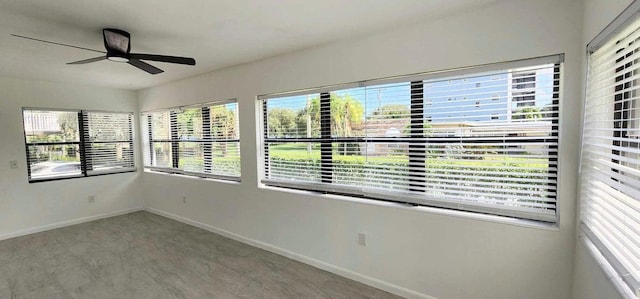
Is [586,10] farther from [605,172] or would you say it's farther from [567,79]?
[605,172]

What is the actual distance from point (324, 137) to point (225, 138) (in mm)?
1755

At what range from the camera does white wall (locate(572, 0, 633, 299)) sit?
1.35 meters

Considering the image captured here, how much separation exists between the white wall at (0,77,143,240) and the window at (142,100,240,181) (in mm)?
667

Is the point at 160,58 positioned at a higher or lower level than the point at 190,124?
higher

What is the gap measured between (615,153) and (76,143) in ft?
21.9

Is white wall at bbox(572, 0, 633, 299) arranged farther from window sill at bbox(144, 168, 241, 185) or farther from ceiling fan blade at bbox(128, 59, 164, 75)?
window sill at bbox(144, 168, 241, 185)

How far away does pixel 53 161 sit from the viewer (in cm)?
465

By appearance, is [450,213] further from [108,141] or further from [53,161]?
[53,161]

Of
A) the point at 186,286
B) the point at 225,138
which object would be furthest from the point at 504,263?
the point at 225,138

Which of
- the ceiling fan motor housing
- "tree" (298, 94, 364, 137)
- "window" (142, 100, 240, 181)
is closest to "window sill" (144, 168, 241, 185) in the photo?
"window" (142, 100, 240, 181)

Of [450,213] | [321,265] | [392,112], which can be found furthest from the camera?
[321,265]

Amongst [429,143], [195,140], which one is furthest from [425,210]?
[195,140]

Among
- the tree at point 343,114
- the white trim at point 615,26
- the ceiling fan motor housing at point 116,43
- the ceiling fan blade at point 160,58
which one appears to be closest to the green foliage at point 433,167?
the tree at point 343,114

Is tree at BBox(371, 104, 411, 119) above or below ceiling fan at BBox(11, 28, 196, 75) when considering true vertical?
below
